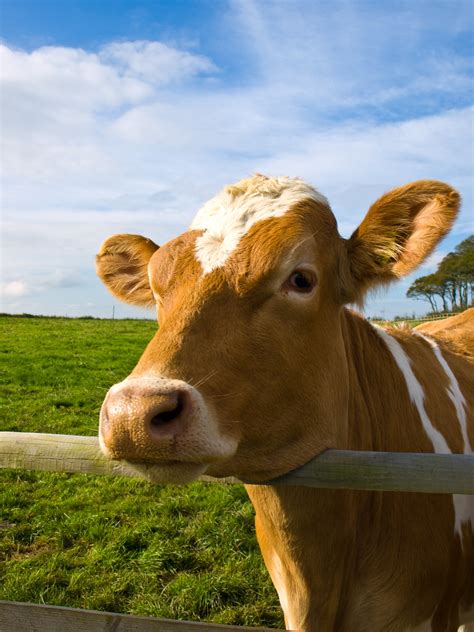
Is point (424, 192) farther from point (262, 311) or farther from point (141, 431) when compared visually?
point (141, 431)

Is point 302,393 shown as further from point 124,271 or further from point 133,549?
point 133,549

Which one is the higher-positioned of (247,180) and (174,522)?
(247,180)

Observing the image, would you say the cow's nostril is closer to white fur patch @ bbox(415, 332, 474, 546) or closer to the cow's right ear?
the cow's right ear

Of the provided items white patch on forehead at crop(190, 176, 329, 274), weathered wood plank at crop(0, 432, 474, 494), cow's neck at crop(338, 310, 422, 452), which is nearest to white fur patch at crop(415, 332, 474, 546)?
cow's neck at crop(338, 310, 422, 452)

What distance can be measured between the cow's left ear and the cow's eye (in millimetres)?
331

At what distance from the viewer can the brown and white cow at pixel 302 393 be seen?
200 centimetres

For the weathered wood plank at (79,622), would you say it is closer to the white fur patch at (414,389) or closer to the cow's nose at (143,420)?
the cow's nose at (143,420)

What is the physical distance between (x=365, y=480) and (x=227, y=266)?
3.20ft

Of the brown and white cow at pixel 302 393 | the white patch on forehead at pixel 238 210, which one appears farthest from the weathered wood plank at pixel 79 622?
the white patch on forehead at pixel 238 210

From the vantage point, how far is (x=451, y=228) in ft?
9.05

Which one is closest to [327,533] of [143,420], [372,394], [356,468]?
[356,468]

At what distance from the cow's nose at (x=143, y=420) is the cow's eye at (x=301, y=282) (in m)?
0.77

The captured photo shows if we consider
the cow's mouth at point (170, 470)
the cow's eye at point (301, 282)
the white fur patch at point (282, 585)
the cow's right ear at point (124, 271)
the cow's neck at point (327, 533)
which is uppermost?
the cow's right ear at point (124, 271)

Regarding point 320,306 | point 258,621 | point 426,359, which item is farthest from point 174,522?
point 320,306
